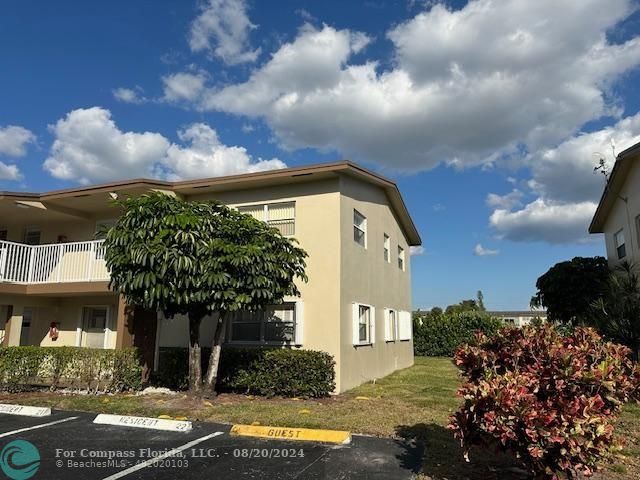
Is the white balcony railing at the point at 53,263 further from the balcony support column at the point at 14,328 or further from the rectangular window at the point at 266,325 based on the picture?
the rectangular window at the point at 266,325

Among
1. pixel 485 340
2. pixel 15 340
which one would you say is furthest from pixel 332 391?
pixel 15 340

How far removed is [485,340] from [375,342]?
9.86 m

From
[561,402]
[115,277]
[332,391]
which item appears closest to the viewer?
[561,402]

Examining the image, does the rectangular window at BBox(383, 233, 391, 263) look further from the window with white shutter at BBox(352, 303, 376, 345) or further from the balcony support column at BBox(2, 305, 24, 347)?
the balcony support column at BBox(2, 305, 24, 347)

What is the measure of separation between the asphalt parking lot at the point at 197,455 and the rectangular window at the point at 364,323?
680 cm

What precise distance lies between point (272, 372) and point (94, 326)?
8.39m

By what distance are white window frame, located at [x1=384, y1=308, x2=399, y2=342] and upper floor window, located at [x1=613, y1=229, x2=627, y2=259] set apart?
834 cm

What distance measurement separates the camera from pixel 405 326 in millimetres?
20422

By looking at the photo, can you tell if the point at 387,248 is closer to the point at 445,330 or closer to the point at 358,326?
the point at 358,326

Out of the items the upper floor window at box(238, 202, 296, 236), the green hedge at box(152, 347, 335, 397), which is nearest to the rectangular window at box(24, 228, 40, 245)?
the upper floor window at box(238, 202, 296, 236)

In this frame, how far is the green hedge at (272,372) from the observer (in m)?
11.4

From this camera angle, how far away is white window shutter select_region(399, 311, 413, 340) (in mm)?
19844

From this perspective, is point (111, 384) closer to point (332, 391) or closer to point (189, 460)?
point (332, 391)

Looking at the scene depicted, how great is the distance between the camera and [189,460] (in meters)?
6.41
